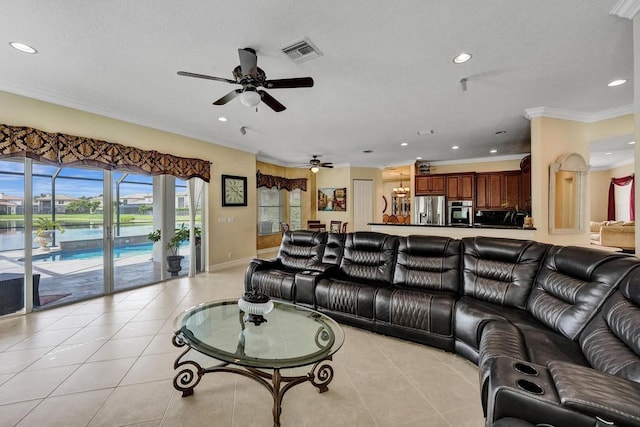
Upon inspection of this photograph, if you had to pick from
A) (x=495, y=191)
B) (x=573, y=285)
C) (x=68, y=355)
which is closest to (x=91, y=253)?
(x=68, y=355)

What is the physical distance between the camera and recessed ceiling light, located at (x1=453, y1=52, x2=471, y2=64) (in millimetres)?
2643

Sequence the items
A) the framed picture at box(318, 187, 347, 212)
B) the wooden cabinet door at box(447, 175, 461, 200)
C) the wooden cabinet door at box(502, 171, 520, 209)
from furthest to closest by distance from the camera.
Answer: the framed picture at box(318, 187, 347, 212)
the wooden cabinet door at box(447, 175, 461, 200)
the wooden cabinet door at box(502, 171, 520, 209)

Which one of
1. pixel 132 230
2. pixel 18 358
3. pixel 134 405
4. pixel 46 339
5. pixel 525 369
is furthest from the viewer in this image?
pixel 132 230

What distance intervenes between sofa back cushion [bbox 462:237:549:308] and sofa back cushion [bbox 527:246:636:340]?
9cm

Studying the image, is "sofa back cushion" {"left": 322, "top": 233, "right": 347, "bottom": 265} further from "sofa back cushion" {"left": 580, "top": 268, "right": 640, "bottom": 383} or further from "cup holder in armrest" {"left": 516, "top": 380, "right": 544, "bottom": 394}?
"cup holder in armrest" {"left": 516, "top": 380, "right": 544, "bottom": 394}

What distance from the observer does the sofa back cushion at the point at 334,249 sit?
149 inches

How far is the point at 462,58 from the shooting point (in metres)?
2.71

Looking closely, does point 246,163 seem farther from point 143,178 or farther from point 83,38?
point 83,38

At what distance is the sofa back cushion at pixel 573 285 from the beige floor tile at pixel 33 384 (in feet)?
12.4

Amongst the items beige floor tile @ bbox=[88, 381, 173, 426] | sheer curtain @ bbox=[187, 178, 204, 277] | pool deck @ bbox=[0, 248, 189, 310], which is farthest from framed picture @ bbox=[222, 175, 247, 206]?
beige floor tile @ bbox=[88, 381, 173, 426]

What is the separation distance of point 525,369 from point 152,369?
266 cm

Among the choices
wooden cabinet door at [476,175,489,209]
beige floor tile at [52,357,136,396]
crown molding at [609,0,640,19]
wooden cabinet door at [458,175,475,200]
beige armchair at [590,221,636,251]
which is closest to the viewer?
crown molding at [609,0,640,19]

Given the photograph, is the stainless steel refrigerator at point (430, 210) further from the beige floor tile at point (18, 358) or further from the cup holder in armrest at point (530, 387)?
the beige floor tile at point (18, 358)

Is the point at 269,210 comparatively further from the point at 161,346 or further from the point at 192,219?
the point at 161,346
